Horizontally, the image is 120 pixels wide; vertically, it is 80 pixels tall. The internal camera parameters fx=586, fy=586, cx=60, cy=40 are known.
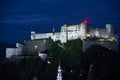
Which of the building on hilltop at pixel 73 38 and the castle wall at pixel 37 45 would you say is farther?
the castle wall at pixel 37 45

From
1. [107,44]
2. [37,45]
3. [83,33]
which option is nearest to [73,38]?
[83,33]

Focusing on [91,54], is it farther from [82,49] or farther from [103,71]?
[103,71]

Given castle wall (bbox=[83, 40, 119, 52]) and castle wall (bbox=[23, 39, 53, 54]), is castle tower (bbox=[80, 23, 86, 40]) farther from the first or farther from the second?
castle wall (bbox=[23, 39, 53, 54])

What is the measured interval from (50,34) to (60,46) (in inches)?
78.0

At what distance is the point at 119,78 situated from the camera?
25828 millimetres

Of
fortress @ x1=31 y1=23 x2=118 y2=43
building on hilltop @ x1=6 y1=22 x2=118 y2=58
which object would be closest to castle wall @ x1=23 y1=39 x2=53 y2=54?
building on hilltop @ x1=6 y1=22 x2=118 y2=58

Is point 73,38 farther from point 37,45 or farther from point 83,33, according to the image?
point 37,45

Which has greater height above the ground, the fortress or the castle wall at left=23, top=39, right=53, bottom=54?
the fortress

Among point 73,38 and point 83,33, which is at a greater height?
point 83,33

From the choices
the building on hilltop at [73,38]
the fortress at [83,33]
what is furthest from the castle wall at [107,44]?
the fortress at [83,33]

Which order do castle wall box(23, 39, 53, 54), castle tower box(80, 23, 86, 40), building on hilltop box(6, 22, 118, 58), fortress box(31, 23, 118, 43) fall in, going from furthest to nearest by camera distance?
castle wall box(23, 39, 53, 54) → castle tower box(80, 23, 86, 40) → fortress box(31, 23, 118, 43) → building on hilltop box(6, 22, 118, 58)

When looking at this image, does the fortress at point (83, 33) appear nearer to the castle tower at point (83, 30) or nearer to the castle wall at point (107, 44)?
the castle tower at point (83, 30)

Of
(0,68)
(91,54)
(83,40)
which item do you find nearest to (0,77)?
(0,68)

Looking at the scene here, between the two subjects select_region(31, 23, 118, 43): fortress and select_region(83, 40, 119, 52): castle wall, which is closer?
select_region(83, 40, 119, 52): castle wall
